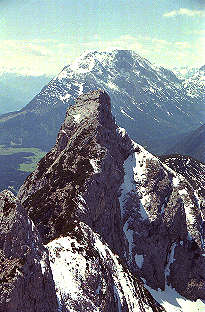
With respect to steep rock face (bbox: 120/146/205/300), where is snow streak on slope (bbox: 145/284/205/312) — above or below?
below

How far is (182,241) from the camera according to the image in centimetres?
9688

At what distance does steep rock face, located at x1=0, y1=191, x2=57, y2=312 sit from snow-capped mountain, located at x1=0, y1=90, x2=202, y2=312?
484 millimetres

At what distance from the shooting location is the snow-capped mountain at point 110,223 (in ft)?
145

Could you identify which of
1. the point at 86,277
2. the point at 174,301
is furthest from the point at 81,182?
the point at 174,301

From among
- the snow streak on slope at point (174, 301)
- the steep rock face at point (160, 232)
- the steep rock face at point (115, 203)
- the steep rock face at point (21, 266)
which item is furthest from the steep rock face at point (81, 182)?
the steep rock face at point (21, 266)

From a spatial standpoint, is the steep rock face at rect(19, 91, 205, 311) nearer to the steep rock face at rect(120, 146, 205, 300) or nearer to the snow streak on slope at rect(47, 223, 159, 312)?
the steep rock face at rect(120, 146, 205, 300)

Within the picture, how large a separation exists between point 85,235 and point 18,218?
861 inches

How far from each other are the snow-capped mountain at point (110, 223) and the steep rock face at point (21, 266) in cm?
48

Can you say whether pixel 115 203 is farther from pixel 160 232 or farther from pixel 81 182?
pixel 160 232

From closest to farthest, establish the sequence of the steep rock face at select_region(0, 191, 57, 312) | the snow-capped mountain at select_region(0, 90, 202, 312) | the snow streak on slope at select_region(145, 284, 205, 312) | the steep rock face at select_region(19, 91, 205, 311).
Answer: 1. the steep rock face at select_region(0, 191, 57, 312)
2. the snow-capped mountain at select_region(0, 90, 202, 312)
3. the steep rock face at select_region(19, 91, 205, 311)
4. the snow streak on slope at select_region(145, 284, 205, 312)

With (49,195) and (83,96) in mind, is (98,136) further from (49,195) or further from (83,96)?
(83,96)

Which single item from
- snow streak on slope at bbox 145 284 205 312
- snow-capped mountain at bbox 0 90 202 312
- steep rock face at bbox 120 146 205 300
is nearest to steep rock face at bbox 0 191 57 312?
snow-capped mountain at bbox 0 90 202 312

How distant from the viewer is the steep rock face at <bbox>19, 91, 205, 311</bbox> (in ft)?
202

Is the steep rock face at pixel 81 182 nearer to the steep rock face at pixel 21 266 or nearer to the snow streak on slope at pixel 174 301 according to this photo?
the snow streak on slope at pixel 174 301
